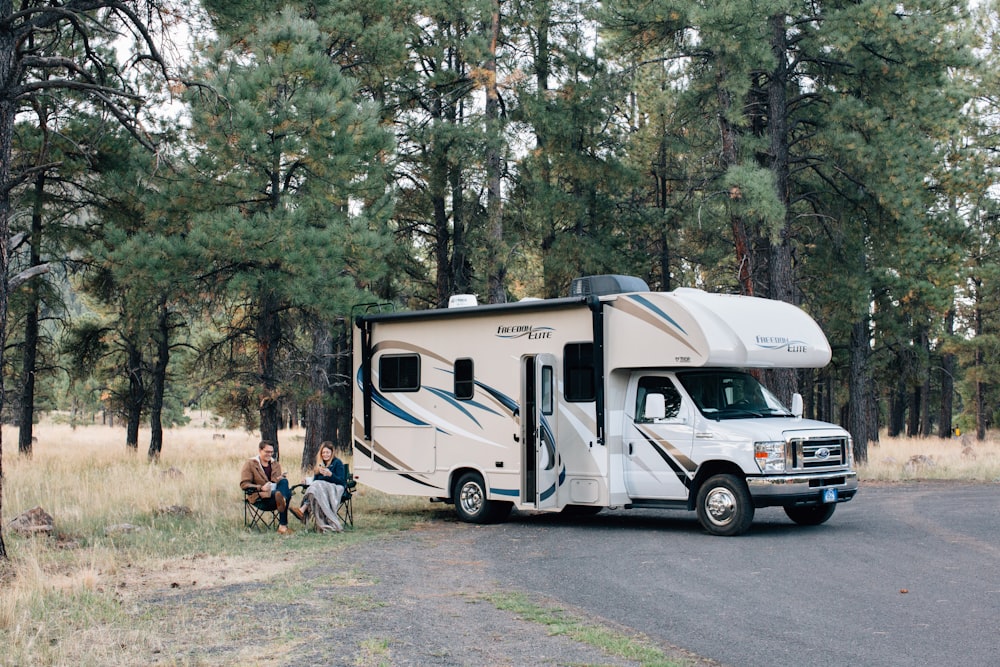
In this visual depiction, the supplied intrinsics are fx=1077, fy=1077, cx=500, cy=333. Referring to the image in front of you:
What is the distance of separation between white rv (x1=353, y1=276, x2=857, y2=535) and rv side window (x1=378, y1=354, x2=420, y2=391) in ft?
0.09

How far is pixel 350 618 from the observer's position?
845 centimetres

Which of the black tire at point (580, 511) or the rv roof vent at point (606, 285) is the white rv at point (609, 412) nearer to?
the rv roof vent at point (606, 285)

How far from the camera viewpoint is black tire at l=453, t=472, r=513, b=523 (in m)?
15.5

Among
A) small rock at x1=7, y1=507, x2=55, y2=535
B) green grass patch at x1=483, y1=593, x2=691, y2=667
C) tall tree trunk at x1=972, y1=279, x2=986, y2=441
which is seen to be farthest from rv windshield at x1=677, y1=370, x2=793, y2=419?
tall tree trunk at x1=972, y1=279, x2=986, y2=441

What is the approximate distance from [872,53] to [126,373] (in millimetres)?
19940

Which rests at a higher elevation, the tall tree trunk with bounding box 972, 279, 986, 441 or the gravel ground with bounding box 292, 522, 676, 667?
the tall tree trunk with bounding box 972, 279, 986, 441

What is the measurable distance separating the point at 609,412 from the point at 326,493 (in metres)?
3.97

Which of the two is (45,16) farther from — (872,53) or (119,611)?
(872,53)

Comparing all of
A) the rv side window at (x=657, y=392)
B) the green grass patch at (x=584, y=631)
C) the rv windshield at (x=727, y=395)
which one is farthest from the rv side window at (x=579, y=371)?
the green grass patch at (x=584, y=631)

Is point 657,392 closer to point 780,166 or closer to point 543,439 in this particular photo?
point 543,439

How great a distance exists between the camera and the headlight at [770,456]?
13.1 meters

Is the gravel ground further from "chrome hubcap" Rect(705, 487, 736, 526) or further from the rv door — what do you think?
"chrome hubcap" Rect(705, 487, 736, 526)

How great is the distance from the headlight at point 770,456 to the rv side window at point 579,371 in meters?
2.43

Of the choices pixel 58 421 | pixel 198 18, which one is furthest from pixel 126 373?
pixel 58 421
